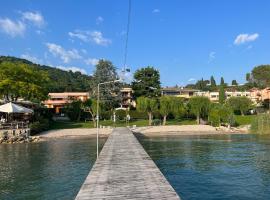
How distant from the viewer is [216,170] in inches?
1078

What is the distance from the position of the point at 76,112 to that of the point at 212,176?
60161 mm

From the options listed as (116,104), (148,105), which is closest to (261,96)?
(116,104)

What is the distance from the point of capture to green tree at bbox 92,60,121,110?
8650 cm

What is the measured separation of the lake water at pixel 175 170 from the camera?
21.0 metres

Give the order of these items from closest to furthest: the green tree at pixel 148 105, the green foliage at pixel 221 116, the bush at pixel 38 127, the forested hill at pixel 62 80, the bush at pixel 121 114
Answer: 1. the bush at pixel 38 127
2. the green foliage at pixel 221 116
3. the green tree at pixel 148 105
4. the bush at pixel 121 114
5. the forested hill at pixel 62 80

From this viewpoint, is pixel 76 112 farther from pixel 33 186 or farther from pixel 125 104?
pixel 33 186

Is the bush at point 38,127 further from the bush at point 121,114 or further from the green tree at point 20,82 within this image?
the bush at point 121,114

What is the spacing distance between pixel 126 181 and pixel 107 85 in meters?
70.5

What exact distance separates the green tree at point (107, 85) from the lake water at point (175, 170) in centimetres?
4262

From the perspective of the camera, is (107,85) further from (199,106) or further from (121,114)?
(199,106)

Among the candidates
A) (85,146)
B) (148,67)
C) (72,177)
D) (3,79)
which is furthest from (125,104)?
(72,177)

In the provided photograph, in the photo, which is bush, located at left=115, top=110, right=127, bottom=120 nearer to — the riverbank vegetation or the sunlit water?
the riverbank vegetation

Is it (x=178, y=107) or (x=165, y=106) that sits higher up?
(x=165, y=106)

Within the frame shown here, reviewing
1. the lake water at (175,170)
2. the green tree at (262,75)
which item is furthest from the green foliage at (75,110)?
the green tree at (262,75)
